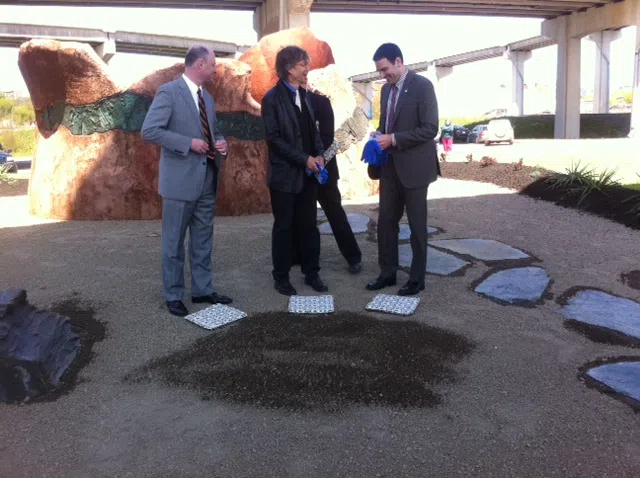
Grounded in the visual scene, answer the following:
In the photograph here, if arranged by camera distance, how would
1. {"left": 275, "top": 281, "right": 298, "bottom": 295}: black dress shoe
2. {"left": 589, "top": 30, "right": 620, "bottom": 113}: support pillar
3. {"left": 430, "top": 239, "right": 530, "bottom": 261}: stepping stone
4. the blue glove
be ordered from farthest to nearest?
1. {"left": 589, "top": 30, "right": 620, "bottom": 113}: support pillar
2. {"left": 430, "top": 239, "right": 530, "bottom": 261}: stepping stone
3. {"left": 275, "top": 281, "right": 298, "bottom": 295}: black dress shoe
4. the blue glove

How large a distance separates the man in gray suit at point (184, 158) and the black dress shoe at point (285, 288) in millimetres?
693

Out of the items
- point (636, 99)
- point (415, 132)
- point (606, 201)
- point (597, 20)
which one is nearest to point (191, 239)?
point (415, 132)

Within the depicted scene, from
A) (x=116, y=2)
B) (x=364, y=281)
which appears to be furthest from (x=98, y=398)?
(x=116, y=2)

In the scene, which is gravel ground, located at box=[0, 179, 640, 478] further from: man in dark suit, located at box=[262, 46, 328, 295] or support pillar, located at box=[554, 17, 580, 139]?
support pillar, located at box=[554, 17, 580, 139]

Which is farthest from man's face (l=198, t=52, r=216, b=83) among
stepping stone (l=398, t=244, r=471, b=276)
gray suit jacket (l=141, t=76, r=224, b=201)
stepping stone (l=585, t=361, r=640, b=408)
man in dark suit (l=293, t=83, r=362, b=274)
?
stepping stone (l=585, t=361, r=640, b=408)

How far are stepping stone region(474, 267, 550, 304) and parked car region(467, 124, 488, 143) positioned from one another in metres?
27.8

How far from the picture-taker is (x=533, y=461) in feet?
8.80

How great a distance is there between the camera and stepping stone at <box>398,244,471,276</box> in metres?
5.48

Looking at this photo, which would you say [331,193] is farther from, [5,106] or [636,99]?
[5,106]

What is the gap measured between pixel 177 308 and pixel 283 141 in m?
1.47

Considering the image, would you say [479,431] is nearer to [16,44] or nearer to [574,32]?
[574,32]

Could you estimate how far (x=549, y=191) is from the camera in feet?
30.6

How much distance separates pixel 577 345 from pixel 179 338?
2.56m

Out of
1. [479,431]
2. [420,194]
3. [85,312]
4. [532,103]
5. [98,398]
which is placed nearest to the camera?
[479,431]
